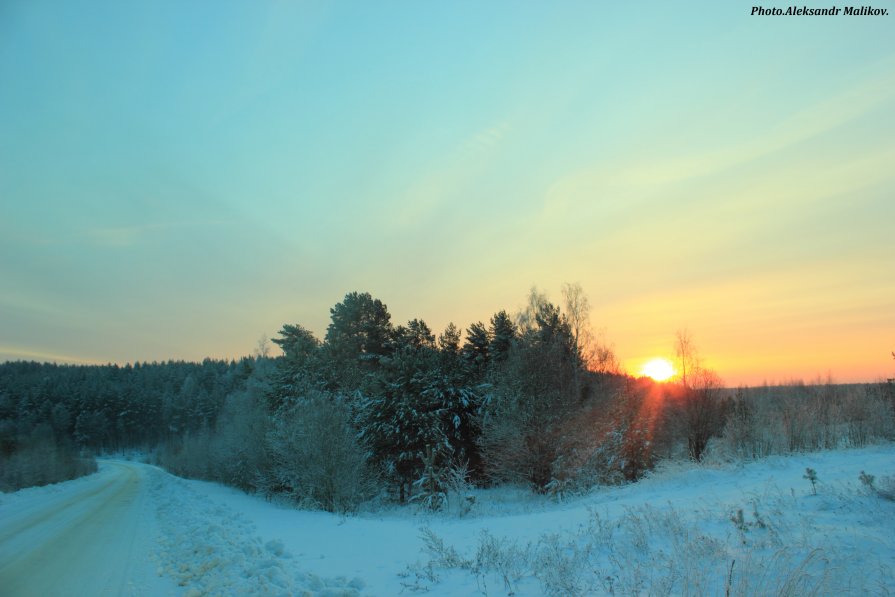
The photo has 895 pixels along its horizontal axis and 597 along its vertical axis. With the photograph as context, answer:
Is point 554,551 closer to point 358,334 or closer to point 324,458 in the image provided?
point 324,458

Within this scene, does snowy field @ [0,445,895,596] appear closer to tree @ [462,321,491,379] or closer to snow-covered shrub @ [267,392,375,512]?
snow-covered shrub @ [267,392,375,512]

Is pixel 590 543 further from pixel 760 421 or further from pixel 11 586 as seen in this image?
pixel 760 421

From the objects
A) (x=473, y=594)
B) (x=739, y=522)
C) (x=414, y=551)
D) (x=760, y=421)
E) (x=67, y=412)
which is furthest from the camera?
(x=67, y=412)

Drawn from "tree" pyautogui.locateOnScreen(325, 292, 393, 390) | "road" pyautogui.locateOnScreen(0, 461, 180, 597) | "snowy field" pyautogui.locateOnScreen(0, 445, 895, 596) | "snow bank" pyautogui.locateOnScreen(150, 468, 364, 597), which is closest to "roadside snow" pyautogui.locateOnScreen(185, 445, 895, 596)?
"snowy field" pyautogui.locateOnScreen(0, 445, 895, 596)

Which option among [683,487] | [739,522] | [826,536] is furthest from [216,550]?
[683,487]

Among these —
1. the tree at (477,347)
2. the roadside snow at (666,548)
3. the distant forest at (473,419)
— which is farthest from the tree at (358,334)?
the roadside snow at (666,548)

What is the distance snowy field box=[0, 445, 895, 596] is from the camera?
19.7 feet

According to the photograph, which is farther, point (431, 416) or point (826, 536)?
point (431, 416)

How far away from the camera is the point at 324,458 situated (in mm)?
22578

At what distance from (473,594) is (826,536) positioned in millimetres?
4950

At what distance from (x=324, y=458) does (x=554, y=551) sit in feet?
54.1

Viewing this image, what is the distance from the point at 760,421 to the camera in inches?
811

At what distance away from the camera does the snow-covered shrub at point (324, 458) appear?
22.4 meters

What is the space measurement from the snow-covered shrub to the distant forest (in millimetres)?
66
